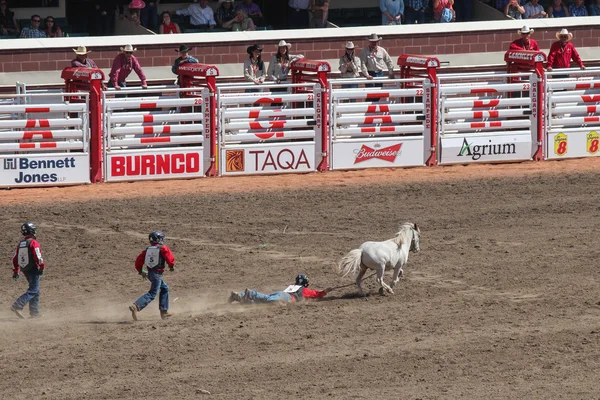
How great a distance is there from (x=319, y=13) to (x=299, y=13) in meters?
0.68

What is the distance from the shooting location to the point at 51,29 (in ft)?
78.9

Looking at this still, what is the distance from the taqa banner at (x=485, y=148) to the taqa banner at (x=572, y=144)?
442 mm

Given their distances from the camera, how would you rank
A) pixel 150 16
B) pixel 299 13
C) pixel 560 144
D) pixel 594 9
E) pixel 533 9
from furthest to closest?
pixel 594 9, pixel 533 9, pixel 299 13, pixel 150 16, pixel 560 144

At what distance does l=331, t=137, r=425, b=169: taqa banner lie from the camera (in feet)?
66.3

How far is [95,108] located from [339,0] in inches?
460

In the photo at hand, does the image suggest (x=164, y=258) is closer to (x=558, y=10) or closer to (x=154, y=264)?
(x=154, y=264)

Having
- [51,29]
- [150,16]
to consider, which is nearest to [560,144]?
[150,16]

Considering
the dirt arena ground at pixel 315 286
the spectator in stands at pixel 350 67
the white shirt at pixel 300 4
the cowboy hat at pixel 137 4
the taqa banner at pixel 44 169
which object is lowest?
the dirt arena ground at pixel 315 286

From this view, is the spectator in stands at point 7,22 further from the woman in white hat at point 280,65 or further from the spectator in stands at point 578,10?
the spectator in stands at point 578,10

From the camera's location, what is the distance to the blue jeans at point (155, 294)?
11.5m

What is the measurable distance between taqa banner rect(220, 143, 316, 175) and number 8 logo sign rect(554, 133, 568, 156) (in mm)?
4726

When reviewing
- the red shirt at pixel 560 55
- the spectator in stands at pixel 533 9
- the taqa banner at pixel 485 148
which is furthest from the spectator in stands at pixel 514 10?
the taqa banner at pixel 485 148

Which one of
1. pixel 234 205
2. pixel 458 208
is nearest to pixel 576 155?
pixel 458 208

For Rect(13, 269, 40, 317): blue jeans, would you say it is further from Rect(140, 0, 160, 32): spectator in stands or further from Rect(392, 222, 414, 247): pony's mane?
Rect(140, 0, 160, 32): spectator in stands
